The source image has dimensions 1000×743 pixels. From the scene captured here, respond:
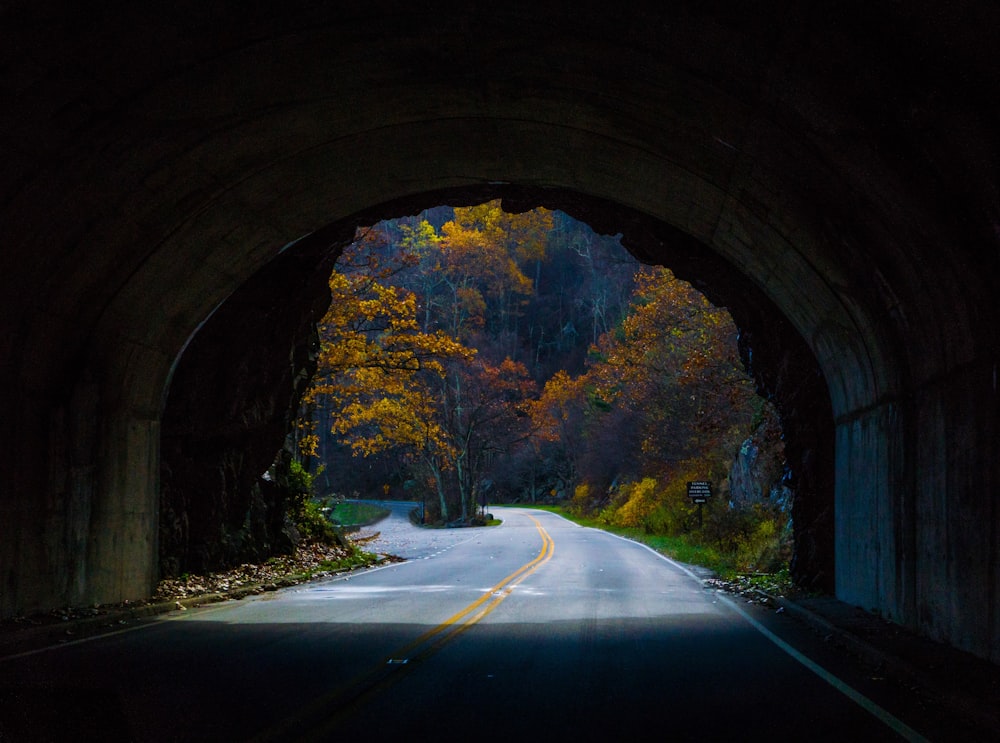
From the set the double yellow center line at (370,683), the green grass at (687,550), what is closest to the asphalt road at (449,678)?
the double yellow center line at (370,683)

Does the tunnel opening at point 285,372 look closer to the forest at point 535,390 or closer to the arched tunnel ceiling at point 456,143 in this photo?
the arched tunnel ceiling at point 456,143

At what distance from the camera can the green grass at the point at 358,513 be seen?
2377 inches

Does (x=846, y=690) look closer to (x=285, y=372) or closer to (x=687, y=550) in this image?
(x=285, y=372)

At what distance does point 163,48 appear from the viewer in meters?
8.48

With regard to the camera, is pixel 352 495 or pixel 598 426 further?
pixel 352 495

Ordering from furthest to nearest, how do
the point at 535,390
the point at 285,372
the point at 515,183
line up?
the point at 535,390
the point at 285,372
the point at 515,183

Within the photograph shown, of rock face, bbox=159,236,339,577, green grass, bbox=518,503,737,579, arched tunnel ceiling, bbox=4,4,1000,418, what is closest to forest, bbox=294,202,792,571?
green grass, bbox=518,503,737,579

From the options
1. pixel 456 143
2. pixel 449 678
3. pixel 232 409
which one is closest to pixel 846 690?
pixel 449 678

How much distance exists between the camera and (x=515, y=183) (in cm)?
1509

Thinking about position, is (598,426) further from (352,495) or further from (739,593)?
(739,593)

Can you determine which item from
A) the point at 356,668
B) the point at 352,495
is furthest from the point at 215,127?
the point at 352,495

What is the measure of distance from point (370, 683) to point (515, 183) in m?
8.86

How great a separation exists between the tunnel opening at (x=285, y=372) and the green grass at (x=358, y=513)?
39645mm

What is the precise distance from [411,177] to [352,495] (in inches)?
2632
